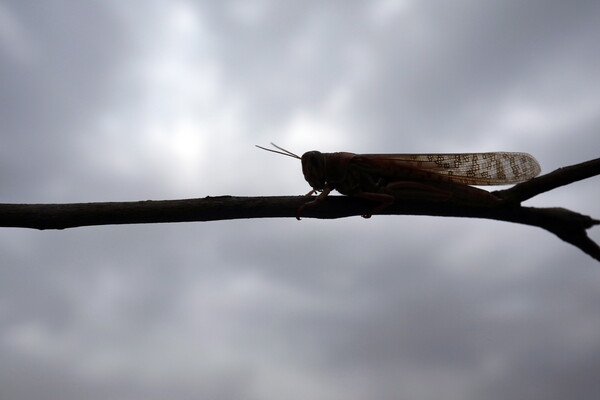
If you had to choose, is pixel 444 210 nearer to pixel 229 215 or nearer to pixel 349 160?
pixel 349 160

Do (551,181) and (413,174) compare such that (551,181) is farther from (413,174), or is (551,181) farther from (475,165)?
(475,165)

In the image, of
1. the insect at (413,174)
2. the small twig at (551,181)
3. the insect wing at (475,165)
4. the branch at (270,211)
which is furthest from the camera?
the insect wing at (475,165)

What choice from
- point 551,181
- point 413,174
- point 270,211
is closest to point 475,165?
point 413,174

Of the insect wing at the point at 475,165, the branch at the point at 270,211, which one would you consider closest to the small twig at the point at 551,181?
the branch at the point at 270,211

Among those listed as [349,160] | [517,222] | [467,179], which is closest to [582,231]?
[517,222]

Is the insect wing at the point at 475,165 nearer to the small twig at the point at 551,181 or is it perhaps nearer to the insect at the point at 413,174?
the insect at the point at 413,174

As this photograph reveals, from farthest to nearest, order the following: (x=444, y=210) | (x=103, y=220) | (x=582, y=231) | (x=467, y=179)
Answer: (x=467, y=179)
(x=444, y=210)
(x=582, y=231)
(x=103, y=220)
